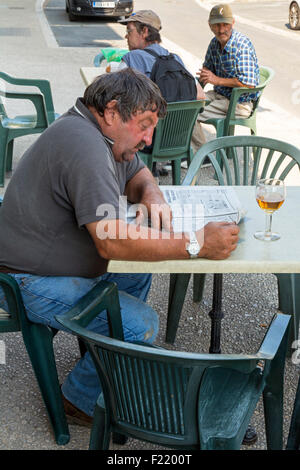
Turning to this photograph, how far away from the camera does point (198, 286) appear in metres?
3.91

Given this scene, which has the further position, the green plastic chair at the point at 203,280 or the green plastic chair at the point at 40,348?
the green plastic chair at the point at 203,280

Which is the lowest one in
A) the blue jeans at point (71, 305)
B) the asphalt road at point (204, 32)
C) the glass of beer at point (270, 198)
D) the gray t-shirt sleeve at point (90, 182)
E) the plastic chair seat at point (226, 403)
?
the asphalt road at point (204, 32)

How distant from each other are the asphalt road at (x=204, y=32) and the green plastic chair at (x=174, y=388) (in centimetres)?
649

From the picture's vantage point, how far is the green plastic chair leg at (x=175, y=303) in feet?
11.4

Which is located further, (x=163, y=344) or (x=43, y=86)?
(x=43, y=86)

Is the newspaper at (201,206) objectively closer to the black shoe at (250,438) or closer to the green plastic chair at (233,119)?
the black shoe at (250,438)

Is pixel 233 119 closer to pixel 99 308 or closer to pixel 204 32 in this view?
pixel 99 308

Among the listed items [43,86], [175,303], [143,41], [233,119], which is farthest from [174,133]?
[175,303]

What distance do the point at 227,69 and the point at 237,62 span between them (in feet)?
0.56

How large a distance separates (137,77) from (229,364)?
4.13 feet

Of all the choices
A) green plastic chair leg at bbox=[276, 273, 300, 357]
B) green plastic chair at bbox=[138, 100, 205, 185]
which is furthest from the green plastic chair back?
green plastic chair at bbox=[138, 100, 205, 185]

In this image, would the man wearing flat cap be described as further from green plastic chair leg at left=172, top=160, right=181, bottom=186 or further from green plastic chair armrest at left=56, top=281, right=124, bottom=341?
green plastic chair armrest at left=56, top=281, right=124, bottom=341

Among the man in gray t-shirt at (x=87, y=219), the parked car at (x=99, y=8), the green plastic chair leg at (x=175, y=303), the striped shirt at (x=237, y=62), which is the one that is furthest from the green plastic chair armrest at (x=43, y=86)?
the parked car at (x=99, y=8)

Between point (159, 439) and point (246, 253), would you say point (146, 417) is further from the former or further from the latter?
point (246, 253)
